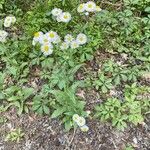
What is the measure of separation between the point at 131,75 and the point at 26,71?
3.81 ft

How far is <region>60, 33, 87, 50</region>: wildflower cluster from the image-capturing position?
4363 mm

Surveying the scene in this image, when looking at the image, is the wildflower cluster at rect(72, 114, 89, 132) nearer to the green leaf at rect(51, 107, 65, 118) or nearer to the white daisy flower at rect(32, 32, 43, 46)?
the green leaf at rect(51, 107, 65, 118)

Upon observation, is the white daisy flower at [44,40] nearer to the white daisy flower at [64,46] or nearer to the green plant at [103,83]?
the white daisy flower at [64,46]

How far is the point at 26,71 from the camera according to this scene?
14.6 feet

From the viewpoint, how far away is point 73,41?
4.40 m

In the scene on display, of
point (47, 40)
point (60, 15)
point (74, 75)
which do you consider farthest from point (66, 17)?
point (74, 75)

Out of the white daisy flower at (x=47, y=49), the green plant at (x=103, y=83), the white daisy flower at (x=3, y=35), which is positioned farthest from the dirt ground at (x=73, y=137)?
the white daisy flower at (x=3, y=35)

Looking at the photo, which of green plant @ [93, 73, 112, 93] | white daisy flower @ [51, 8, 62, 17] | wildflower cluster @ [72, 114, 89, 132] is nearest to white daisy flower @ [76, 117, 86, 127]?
wildflower cluster @ [72, 114, 89, 132]

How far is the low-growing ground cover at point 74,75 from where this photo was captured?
3986 mm

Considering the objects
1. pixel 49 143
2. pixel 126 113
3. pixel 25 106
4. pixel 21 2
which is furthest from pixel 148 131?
pixel 21 2

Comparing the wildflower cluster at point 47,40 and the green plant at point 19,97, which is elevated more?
the wildflower cluster at point 47,40

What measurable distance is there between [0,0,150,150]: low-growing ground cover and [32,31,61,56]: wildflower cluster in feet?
0.04

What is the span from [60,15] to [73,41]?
0.36 m

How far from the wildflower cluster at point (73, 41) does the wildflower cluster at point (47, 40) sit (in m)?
0.10
